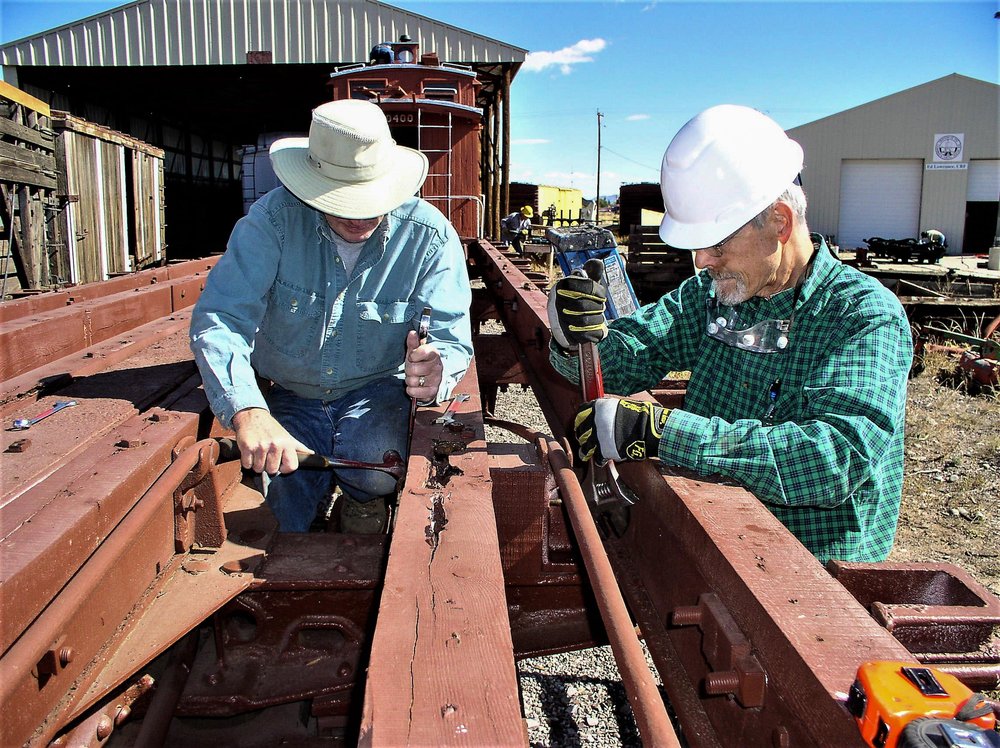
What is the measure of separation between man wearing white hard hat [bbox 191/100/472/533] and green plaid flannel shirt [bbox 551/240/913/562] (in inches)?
30.8

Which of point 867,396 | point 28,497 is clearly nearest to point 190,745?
point 28,497

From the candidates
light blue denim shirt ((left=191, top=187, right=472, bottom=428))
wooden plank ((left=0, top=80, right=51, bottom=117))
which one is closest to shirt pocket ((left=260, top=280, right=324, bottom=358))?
light blue denim shirt ((left=191, top=187, right=472, bottom=428))

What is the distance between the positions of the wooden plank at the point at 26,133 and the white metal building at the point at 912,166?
2978 centimetres

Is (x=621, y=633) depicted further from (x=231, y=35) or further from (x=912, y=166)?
(x=912, y=166)

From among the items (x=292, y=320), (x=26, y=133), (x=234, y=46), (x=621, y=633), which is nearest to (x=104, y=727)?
(x=621, y=633)

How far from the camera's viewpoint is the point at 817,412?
6.36 ft

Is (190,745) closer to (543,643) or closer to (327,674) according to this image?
(327,674)

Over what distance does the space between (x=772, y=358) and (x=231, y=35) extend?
18.2 meters

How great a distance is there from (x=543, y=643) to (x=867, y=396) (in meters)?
1.15

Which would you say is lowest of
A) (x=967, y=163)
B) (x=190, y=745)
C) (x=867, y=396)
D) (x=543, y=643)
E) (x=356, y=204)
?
(x=190, y=745)

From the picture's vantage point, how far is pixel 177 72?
18.6 metres

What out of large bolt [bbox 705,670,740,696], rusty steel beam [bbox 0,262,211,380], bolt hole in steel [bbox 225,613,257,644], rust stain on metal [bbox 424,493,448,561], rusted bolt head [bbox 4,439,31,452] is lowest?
bolt hole in steel [bbox 225,613,257,644]

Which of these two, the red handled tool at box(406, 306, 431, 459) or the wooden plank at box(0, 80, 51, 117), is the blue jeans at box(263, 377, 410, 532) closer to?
the red handled tool at box(406, 306, 431, 459)

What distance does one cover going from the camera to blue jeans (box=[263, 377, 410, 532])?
276 cm
